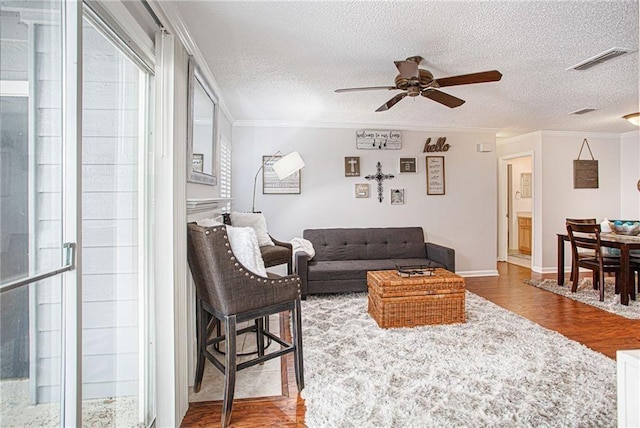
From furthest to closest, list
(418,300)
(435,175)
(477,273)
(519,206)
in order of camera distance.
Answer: (519,206) < (477,273) < (435,175) < (418,300)

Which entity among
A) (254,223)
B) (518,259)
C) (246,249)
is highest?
(254,223)

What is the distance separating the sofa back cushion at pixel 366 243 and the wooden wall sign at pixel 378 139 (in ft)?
4.01

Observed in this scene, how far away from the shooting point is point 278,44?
95.4 inches

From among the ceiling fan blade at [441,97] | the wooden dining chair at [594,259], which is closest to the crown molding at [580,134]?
the wooden dining chair at [594,259]

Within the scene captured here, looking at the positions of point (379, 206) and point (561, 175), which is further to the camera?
point (561, 175)

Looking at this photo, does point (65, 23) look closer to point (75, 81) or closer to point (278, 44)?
point (75, 81)

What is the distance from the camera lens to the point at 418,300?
3.11 meters

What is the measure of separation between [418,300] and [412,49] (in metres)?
2.13

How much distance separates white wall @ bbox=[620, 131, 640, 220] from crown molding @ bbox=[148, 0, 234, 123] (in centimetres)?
671

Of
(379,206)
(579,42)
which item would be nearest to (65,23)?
(579,42)

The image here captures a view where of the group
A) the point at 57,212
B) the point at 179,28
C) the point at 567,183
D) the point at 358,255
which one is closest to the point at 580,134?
the point at 567,183

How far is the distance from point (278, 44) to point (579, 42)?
2.14 meters

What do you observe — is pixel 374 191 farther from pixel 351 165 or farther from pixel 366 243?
pixel 366 243

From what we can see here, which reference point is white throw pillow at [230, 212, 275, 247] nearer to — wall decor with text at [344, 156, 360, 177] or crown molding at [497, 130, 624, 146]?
wall decor with text at [344, 156, 360, 177]
